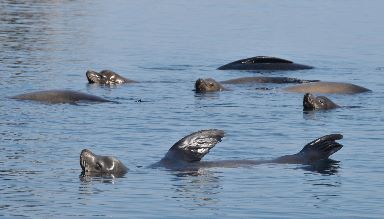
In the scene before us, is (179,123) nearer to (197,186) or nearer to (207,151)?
(207,151)

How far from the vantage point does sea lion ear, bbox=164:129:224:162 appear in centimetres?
1588

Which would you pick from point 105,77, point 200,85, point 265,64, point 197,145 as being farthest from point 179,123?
point 265,64

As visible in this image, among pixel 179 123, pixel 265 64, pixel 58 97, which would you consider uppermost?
pixel 265 64

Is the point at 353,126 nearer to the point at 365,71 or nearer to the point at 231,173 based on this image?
the point at 231,173

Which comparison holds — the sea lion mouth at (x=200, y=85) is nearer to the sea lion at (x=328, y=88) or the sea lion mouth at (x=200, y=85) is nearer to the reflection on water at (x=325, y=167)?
the sea lion at (x=328, y=88)

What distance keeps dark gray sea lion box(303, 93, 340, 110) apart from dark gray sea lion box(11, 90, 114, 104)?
11.8 feet

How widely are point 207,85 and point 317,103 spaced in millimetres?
2975

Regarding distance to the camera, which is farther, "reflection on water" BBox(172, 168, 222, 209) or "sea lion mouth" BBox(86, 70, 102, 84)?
"sea lion mouth" BBox(86, 70, 102, 84)

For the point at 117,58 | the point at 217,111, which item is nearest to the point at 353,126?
the point at 217,111

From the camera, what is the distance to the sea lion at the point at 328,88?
79.5 ft

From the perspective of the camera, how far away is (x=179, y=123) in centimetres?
2031

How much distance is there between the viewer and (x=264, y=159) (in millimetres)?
16781

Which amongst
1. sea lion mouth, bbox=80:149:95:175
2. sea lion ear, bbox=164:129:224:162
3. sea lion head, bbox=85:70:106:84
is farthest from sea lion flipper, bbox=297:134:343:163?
sea lion head, bbox=85:70:106:84

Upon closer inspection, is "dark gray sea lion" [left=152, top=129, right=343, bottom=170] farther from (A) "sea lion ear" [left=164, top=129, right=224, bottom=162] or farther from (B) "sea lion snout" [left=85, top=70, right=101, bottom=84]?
(B) "sea lion snout" [left=85, top=70, right=101, bottom=84]
